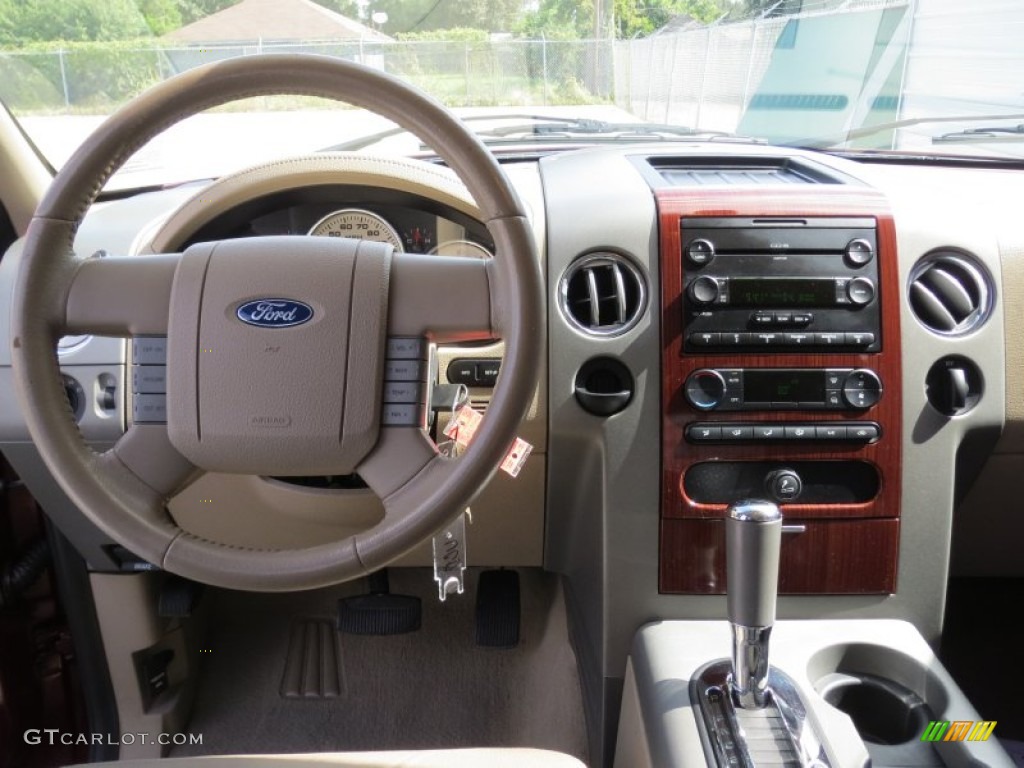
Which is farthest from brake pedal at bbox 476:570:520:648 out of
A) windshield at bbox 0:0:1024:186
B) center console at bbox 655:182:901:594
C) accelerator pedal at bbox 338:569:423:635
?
windshield at bbox 0:0:1024:186

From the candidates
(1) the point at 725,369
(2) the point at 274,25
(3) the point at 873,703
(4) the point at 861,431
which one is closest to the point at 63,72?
(2) the point at 274,25

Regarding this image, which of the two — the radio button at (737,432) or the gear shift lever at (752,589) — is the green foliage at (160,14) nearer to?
the radio button at (737,432)

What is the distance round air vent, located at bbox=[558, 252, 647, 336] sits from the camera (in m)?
1.52

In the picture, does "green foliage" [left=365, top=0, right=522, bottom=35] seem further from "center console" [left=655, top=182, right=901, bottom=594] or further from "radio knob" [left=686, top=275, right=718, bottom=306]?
"radio knob" [left=686, top=275, right=718, bottom=306]

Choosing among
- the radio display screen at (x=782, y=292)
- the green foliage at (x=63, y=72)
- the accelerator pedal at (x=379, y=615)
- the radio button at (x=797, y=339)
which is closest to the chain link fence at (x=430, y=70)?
the green foliage at (x=63, y=72)

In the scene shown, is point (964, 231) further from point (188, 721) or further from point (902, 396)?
point (188, 721)

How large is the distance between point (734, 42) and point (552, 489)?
1.16 metres

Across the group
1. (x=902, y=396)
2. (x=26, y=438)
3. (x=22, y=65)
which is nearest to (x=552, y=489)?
(x=902, y=396)

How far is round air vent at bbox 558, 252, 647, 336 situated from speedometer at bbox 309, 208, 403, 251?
325 mm

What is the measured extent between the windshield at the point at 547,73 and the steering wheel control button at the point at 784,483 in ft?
2.71

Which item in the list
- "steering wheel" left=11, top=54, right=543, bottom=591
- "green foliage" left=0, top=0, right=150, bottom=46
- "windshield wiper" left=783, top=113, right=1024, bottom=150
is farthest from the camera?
"windshield wiper" left=783, top=113, right=1024, bottom=150

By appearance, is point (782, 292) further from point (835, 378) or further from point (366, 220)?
point (366, 220)

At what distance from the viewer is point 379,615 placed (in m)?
1.86

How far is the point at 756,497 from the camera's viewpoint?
1561 mm
